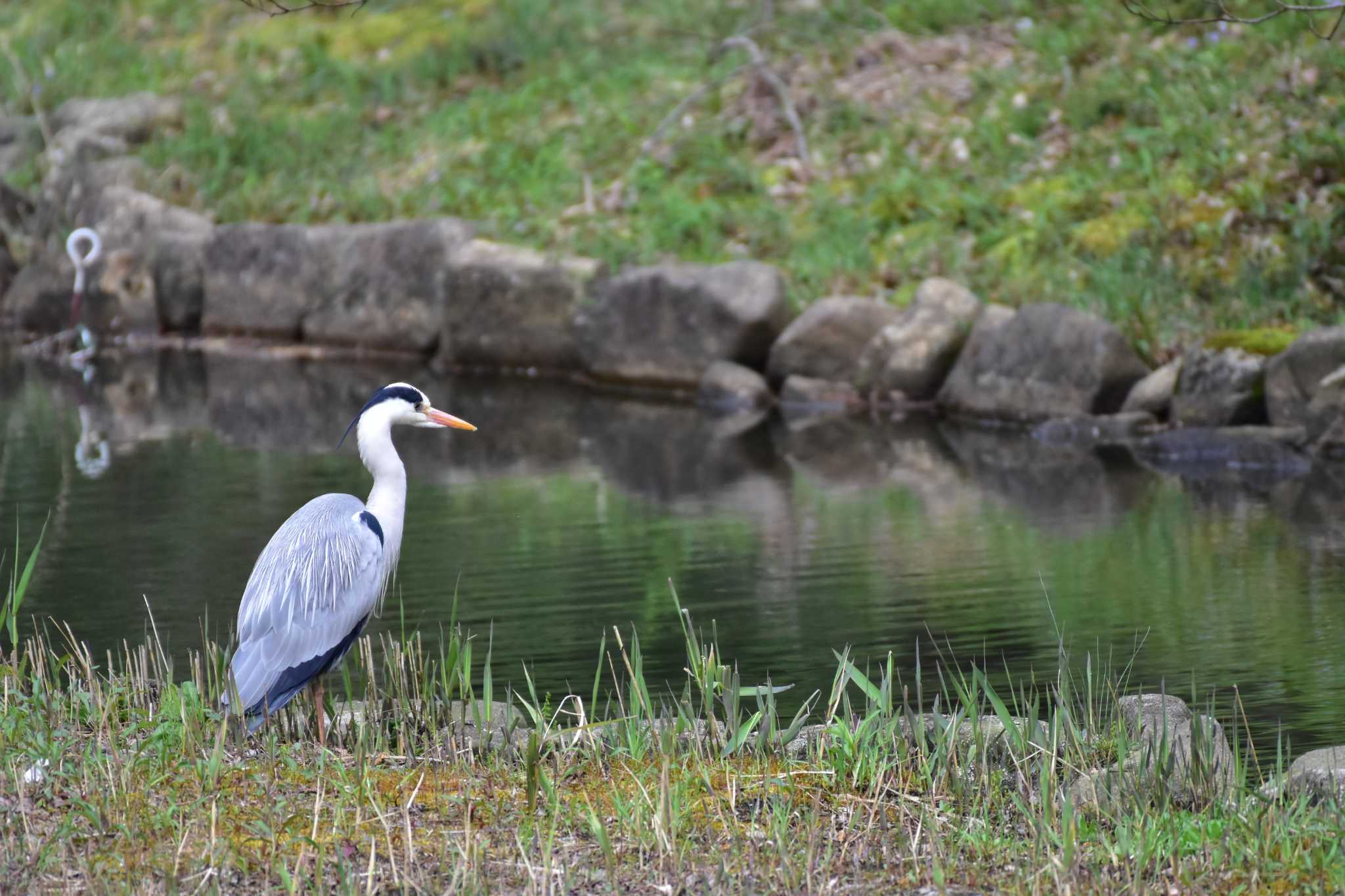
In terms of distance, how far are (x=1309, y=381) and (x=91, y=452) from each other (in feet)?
29.8

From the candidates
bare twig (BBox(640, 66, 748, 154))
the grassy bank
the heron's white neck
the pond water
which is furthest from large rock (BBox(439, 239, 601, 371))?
the grassy bank

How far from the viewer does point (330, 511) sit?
19.9 ft

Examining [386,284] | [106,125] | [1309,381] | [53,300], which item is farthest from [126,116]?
[1309,381]

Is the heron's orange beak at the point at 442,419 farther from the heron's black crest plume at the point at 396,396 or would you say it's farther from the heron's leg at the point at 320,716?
the heron's leg at the point at 320,716

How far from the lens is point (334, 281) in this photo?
63.3 ft

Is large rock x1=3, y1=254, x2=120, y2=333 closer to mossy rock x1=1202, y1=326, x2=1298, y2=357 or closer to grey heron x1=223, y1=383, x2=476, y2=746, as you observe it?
mossy rock x1=1202, y1=326, x2=1298, y2=357

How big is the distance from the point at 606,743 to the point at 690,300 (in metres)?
11.0

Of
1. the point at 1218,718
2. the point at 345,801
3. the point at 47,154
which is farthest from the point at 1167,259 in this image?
the point at 47,154

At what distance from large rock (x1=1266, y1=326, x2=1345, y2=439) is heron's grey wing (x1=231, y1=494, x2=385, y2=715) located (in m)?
7.98

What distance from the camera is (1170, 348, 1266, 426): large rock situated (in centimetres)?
1259

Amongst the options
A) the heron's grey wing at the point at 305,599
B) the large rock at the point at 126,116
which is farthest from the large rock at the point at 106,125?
the heron's grey wing at the point at 305,599

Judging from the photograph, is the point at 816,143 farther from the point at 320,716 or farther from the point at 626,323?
the point at 320,716

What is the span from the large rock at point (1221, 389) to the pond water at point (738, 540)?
0.75m

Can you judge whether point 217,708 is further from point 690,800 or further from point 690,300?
point 690,300
